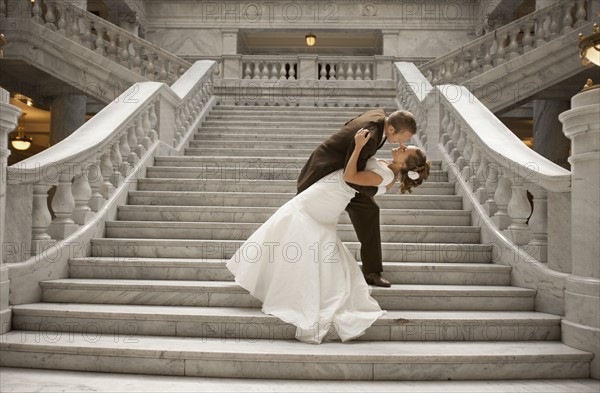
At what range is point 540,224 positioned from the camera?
149 inches

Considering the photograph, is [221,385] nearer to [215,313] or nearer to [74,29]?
[215,313]

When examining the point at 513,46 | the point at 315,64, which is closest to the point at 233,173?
the point at 513,46

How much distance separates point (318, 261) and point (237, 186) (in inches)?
95.5

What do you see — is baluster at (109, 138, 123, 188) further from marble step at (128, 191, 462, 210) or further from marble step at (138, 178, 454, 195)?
marble step at (138, 178, 454, 195)

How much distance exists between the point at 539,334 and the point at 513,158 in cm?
142

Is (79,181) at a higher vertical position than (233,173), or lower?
lower

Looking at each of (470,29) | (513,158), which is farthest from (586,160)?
(470,29)

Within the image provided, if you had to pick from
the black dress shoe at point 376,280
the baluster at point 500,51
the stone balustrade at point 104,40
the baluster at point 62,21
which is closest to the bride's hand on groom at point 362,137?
the black dress shoe at point 376,280

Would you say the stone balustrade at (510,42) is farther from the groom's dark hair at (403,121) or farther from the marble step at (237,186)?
the groom's dark hair at (403,121)

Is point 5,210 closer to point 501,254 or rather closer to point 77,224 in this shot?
point 77,224

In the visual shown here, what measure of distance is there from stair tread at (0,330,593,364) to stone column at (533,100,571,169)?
8.45 metres

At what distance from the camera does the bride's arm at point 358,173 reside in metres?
3.30

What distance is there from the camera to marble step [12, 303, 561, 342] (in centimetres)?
337

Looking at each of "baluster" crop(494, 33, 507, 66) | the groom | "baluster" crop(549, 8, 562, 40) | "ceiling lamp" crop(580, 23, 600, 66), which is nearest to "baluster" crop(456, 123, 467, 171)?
the groom
